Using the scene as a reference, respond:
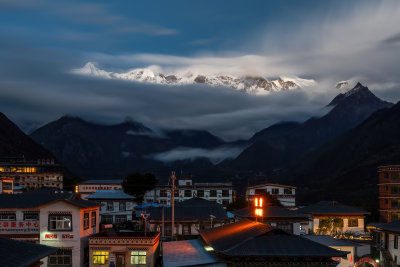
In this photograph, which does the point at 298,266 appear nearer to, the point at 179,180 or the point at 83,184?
the point at 179,180

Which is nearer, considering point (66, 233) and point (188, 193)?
point (66, 233)

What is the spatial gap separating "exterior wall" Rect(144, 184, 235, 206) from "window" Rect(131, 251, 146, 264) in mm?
81601

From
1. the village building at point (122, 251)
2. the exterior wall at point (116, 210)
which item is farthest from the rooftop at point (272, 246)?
the exterior wall at point (116, 210)

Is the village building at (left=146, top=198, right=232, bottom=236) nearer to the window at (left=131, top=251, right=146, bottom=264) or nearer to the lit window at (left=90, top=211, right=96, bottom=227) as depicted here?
the lit window at (left=90, top=211, right=96, bottom=227)

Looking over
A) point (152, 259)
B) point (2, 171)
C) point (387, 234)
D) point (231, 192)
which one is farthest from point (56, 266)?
point (2, 171)

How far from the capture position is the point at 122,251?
4494 cm

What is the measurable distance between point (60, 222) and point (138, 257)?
31.4 ft

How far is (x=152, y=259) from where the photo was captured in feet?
148

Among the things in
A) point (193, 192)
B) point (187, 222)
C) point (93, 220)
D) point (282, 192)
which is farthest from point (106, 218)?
point (282, 192)

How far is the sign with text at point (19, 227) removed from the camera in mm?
47875

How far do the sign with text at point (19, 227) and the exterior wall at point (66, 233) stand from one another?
0.80 metres

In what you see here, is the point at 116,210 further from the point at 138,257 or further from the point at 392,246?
the point at 392,246

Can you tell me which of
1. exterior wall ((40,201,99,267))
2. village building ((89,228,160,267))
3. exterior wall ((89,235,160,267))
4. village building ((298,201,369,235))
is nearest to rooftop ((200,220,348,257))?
exterior wall ((89,235,160,267))

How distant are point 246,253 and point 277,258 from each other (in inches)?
90.6
